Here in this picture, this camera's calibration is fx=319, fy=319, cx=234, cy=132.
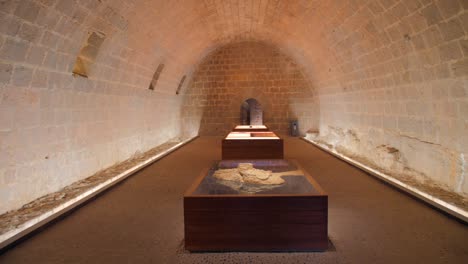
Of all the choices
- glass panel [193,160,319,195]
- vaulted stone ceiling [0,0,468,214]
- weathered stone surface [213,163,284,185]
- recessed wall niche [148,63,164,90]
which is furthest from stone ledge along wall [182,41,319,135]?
weathered stone surface [213,163,284,185]

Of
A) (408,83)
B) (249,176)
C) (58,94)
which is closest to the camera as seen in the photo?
(249,176)

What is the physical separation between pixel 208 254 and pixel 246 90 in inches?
426

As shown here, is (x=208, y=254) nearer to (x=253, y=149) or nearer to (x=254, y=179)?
(x=254, y=179)

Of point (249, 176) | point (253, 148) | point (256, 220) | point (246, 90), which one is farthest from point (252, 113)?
point (256, 220)

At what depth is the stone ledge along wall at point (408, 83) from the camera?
13.9 feet

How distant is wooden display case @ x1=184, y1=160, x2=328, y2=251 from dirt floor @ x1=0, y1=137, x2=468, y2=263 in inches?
3.7

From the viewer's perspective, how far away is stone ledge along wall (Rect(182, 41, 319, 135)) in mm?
13070

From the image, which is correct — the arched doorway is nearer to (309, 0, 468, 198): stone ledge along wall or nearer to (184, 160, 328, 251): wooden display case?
(309, 0, 468, 198): stone ledge along wall

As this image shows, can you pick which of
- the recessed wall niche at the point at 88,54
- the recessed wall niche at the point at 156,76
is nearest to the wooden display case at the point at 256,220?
the recessed wall niche at the point at 88,54

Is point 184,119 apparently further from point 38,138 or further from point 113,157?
point 38,138

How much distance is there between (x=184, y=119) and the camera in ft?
44.3

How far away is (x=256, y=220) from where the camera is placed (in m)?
2.82

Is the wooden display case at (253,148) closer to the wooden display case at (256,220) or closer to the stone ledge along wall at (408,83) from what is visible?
the stone ledge along wall at (408,83)

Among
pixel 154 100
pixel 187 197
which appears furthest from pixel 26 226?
pixel 154 100
